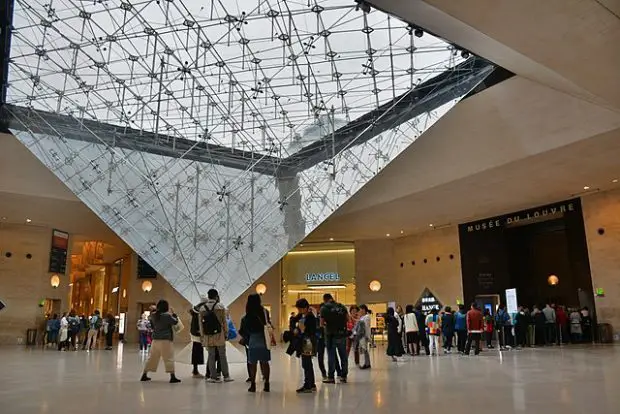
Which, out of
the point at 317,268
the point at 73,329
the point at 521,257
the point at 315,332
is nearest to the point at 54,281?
the point at 73,329

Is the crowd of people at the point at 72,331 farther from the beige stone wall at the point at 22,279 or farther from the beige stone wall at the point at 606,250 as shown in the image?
the beige stone wall at the point at 606,250

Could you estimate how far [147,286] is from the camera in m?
23.9

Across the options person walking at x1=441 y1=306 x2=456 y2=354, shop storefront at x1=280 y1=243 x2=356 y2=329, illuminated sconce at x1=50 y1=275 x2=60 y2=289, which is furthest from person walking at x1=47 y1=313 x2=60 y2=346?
person walking at x1=441 y1=306 x2=456 y2=354

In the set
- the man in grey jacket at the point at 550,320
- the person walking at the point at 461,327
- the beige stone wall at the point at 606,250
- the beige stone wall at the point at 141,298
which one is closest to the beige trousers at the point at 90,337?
the beige stone wall at the point at 141,298

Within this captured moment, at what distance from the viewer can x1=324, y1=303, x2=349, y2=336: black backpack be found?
6.67 metres

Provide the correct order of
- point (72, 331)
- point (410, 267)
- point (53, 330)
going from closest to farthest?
point (72, 331), point (53, 330), point (410, 267)

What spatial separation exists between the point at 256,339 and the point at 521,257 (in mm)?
17543

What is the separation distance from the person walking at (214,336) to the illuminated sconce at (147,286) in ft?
58.5

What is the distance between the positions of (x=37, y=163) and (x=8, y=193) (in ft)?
4.37

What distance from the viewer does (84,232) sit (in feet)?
71.1

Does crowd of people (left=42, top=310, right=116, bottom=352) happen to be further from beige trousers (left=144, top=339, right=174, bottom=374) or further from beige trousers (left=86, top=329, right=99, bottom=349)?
beige trousers (left=144, top=339, right=174, bottom=374)

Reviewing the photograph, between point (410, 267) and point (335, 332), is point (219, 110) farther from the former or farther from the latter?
point (410, 267)

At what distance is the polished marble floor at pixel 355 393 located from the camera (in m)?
4.52

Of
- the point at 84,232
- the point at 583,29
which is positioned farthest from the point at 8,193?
the point at 583,29
